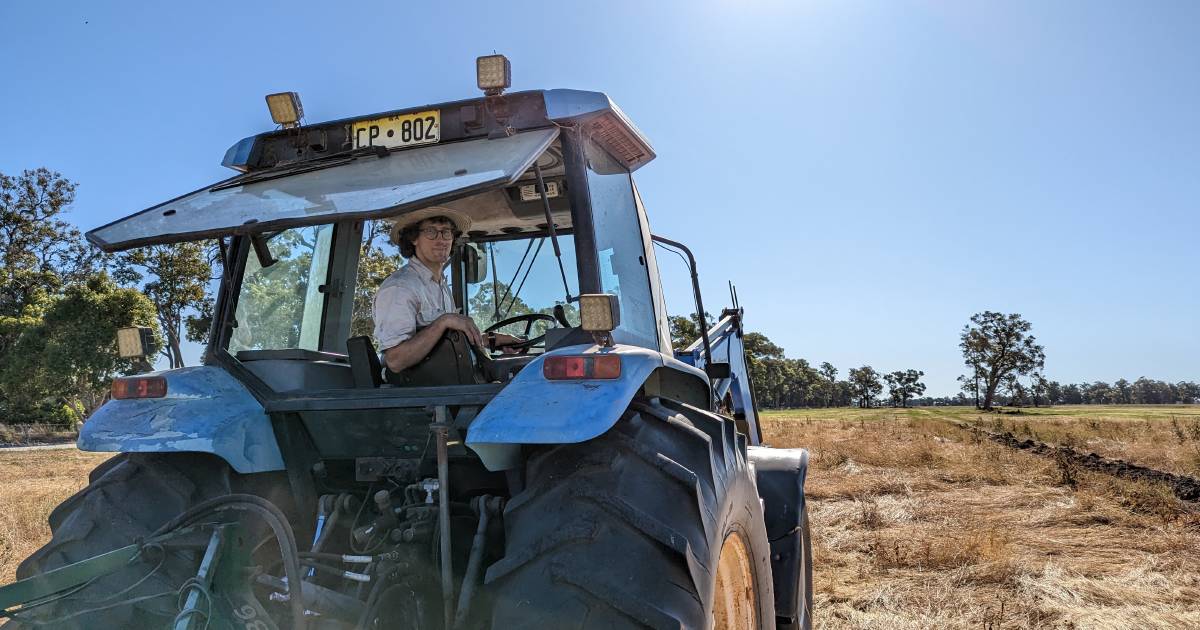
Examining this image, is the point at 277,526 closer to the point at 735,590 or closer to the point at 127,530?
the point at 127,530

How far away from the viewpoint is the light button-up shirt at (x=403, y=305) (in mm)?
3236

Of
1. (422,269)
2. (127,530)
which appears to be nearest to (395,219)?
(422,269)

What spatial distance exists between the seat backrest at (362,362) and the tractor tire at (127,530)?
579 mm

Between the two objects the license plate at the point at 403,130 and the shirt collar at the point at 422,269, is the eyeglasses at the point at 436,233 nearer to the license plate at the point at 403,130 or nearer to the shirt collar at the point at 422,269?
the shirt collar at the point at 422,269

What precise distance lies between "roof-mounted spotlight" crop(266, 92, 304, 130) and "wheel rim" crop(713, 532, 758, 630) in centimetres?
248

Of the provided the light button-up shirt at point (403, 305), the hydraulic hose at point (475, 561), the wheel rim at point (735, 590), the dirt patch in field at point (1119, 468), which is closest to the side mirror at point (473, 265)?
the light button-up shirt at point (403, 305)

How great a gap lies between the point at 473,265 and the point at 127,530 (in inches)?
91.0

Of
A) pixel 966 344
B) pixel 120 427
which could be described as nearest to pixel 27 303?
pixel 120 427

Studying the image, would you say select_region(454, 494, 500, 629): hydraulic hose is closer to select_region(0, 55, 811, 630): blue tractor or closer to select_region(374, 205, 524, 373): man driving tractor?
select_region(0, 55, 811, 630): blue tractor

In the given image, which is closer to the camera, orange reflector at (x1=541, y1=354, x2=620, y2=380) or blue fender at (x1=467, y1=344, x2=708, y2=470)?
blue fender at (x1=467, y1=344, x2=708, y2=470)

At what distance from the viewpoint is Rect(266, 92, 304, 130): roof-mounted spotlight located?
350cm

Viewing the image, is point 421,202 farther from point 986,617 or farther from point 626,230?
point 986,617

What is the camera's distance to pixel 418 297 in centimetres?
333

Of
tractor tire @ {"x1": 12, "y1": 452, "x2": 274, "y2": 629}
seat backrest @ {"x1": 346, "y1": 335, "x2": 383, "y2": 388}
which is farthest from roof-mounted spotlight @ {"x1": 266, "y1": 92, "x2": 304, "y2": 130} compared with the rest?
tractor tire @ {"x1": 12, "y1": 452, "x2": 274, "y2": 629}
